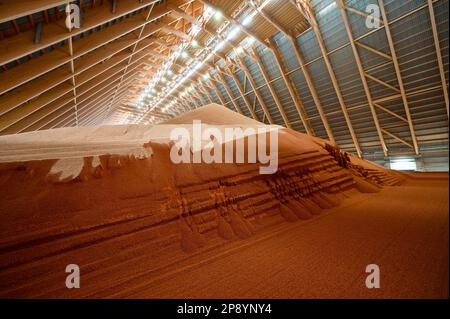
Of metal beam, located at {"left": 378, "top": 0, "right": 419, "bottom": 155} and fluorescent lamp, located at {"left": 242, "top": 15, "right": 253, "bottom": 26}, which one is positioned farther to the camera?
fluorescent lamp, located at {"left": 242, "top": 15, "right": 253, "bottom": 26}

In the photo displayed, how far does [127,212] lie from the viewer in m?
2.10

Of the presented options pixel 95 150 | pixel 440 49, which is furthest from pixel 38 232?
pixel 440 49

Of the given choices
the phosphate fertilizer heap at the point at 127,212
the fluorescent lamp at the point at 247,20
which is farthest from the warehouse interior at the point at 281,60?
the phosphate fertilizer heap at the point at 127,212

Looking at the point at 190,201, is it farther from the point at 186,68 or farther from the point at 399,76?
the point at 186,68

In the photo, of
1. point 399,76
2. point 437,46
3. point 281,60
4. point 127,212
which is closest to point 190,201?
point 127,212

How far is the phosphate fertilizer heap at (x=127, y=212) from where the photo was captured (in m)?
1.58

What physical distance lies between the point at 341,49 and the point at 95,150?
11.4 m

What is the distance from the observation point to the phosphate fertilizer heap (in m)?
1.58

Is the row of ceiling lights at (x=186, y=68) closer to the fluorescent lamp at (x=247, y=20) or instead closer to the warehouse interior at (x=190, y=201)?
the fluorescent lamp at (x=247, y=20)

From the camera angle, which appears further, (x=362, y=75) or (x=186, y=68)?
(x=186, y=68)

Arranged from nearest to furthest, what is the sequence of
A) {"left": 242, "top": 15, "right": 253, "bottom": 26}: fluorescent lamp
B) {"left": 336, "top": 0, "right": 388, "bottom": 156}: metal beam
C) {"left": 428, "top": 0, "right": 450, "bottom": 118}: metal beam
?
1. {"left": 428, "top": 0, "right": 450, "bottom": 118}: metal beam
2. {"left": 336, "top": 0, "right": 388, "bottom": 156}: metal beam
3. {"left": 242, "top": 15, "right": 253, "bottom": 26}: fluorescent lamp

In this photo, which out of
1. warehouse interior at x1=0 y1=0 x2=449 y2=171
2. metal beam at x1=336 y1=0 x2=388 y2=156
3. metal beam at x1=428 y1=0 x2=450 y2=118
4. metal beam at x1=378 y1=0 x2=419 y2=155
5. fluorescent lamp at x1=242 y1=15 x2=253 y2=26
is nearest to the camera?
warehouse interior at x1=0 y1=0 x2=449 y2=171

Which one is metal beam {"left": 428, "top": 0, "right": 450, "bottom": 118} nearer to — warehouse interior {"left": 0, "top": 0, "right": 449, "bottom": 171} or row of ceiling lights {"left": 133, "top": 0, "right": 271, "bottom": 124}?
warehouse interior {"left": 0, "top": 0, "right": 449, "bottom": 171}

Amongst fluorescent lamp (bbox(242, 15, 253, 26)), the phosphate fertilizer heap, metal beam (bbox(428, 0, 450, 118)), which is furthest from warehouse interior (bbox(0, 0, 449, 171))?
the phosphate fertilizer heap
